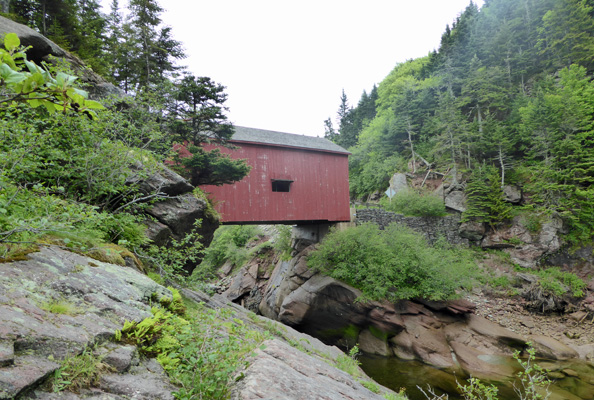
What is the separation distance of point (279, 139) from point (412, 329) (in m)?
11.1

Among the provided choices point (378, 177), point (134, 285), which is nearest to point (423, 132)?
point (378, 177)

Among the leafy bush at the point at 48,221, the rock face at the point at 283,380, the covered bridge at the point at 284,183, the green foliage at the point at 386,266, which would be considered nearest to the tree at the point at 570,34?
the green foliage at the point at 386,266

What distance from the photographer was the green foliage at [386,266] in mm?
11602

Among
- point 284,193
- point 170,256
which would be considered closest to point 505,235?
point 284,193

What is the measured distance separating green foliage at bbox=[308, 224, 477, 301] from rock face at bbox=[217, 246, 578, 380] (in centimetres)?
59

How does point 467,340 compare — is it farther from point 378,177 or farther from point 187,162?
point 378,177

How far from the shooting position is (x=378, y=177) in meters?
24.1

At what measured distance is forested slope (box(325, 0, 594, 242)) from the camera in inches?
588

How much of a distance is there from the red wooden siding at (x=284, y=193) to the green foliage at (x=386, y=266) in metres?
2.05

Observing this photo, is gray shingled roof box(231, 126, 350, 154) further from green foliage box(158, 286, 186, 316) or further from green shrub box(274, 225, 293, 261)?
green foliage box(158, 286, 186, 316)

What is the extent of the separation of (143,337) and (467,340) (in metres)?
13.2

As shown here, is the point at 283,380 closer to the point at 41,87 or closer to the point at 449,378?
the point at 41,87

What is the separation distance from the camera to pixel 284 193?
1361cm

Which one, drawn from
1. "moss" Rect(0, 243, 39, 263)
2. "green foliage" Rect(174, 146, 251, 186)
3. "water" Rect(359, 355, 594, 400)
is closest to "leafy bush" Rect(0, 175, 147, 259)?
"moss" Rect(0, 243, 39, 263)
